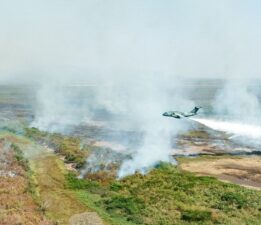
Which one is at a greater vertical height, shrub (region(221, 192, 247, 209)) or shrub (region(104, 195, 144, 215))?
shrub (region(104, 195, 144, 215))

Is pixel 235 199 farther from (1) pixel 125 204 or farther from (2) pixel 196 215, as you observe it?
(1) pixel 125 204

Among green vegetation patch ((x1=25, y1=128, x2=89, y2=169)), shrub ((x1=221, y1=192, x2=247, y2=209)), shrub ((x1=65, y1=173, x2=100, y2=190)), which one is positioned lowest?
green vegetation patch ((x1=25, y1=128, x2=89, y2=169))

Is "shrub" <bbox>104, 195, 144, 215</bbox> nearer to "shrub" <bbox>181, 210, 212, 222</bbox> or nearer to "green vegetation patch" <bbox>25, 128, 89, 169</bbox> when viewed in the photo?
"shrub" <bbox>181, 210, 212, 222</bbox>

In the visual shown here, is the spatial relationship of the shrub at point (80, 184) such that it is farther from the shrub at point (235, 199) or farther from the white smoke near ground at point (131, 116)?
the shrub at point (235, 199)

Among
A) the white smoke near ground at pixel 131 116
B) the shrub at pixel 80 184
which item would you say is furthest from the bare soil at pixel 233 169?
the shrub at pixel 80 184

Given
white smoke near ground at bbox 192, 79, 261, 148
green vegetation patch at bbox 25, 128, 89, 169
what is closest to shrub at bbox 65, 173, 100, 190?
green vegetation patch at bbox 25, 128, 89, 169

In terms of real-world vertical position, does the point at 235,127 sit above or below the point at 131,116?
below

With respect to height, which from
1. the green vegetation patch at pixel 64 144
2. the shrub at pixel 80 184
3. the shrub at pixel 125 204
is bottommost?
the green vegetation patch at pixel 64 144

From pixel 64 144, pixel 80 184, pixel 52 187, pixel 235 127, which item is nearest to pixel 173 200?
pixel 80 184
